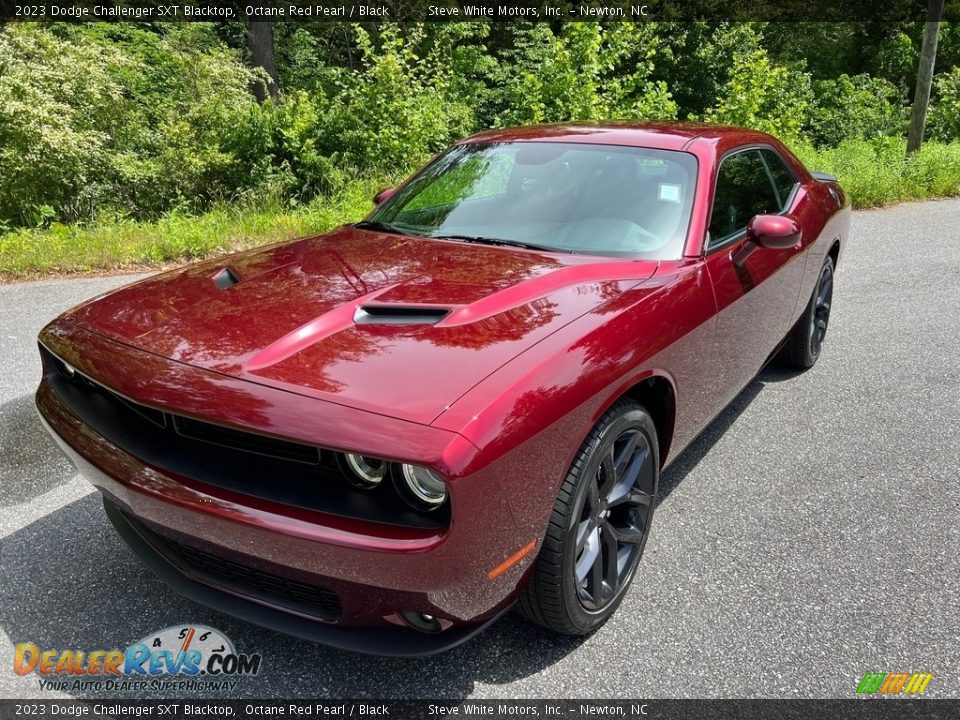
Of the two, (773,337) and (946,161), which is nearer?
(773,337)

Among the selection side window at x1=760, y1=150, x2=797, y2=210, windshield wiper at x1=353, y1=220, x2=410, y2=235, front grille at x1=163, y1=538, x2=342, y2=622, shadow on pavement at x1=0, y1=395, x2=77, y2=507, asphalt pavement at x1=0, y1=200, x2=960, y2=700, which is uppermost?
side window at x1=760, y1=150, x2=797, y2=210

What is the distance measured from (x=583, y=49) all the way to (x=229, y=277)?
11.0m

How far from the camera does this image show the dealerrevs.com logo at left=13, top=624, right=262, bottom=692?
6.79 feet

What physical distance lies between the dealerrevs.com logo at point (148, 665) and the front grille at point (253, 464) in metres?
0.64

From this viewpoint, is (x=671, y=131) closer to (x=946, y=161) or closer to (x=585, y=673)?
(x=585, y=673)

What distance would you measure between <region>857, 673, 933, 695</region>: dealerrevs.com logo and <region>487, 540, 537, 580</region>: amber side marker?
1073mm

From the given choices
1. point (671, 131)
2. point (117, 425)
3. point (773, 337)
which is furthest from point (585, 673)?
point (671, 131)

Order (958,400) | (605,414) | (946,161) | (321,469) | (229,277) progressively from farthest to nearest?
1. (946,161)
2. (958,400)
3. (229,277)
4. (605,414)
5. (321,469)

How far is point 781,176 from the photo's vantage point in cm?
398

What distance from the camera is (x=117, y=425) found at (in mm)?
2145

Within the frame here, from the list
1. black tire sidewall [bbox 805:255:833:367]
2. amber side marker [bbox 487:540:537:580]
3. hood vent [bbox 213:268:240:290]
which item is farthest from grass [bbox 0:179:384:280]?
amber side marker [bbox 487:540:537:580]

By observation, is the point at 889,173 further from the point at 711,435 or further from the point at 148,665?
the point at 148,665

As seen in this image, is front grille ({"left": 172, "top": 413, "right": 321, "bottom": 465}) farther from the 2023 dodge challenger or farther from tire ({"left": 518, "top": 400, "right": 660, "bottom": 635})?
tire ({"left": 518, "top": 400, "right": 660, "bottom": 635})

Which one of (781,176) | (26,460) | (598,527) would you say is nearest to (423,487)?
(598,527)
